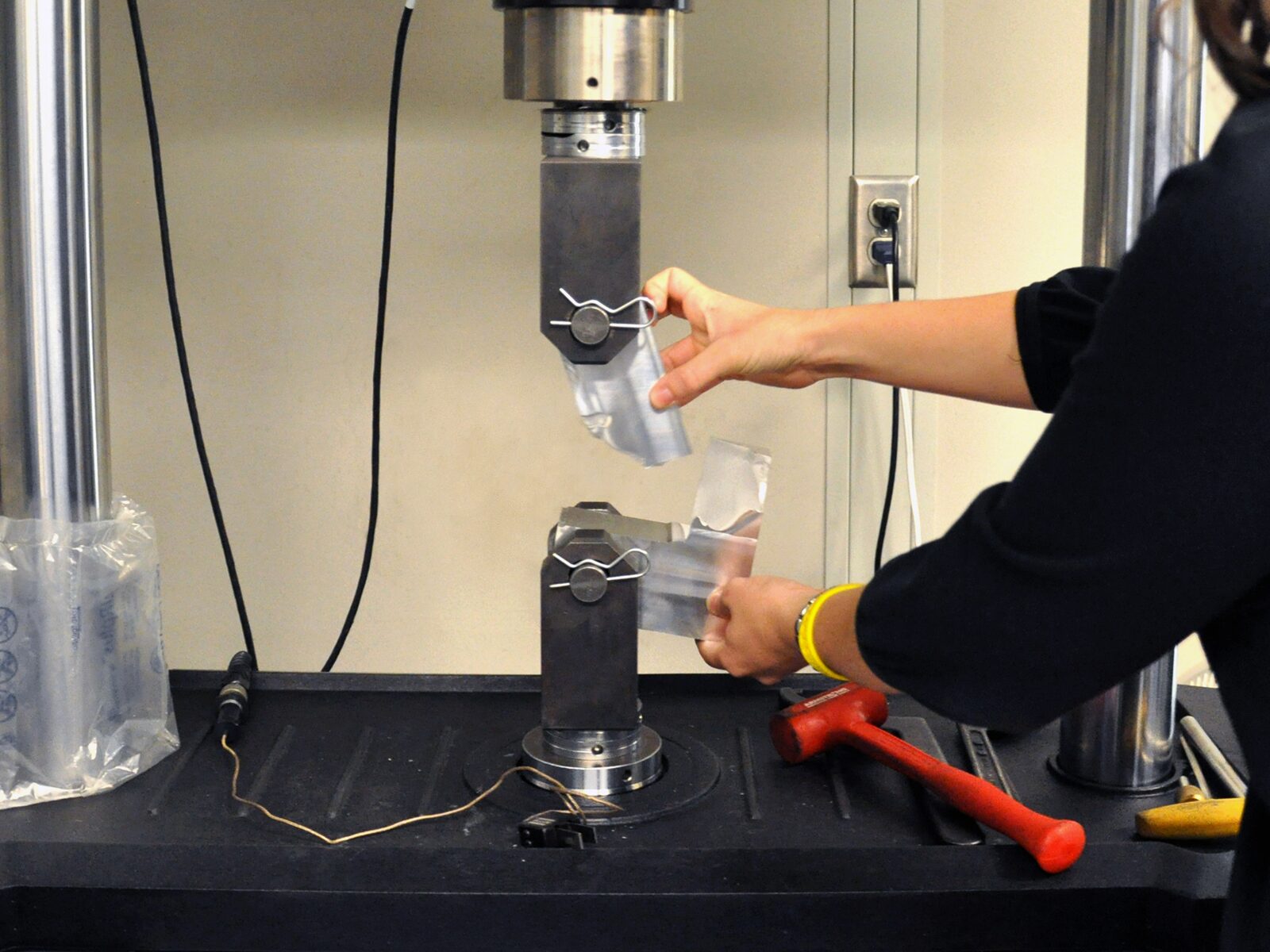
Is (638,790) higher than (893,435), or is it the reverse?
(893,435)

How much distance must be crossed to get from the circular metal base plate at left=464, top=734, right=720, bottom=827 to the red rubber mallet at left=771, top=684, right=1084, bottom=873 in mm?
63

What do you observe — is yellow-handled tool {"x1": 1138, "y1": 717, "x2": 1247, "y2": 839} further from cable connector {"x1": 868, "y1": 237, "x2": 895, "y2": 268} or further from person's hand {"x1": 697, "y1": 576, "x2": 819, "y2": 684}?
cable connector {"x1": 868, "y1": 237, "x2": 895, "y2": 268}

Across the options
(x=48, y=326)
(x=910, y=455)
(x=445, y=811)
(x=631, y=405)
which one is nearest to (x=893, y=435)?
(x=910, y=455)

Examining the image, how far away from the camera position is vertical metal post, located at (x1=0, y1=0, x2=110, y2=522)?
2.99 feet

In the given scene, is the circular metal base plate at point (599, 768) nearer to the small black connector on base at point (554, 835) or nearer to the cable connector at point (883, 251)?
the small black connector on base at point (554, 835)

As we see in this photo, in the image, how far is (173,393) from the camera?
1480mm

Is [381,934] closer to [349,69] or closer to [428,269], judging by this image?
[428,269]

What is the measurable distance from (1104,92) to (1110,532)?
455 millimetres

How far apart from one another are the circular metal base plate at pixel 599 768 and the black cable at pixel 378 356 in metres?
0.47

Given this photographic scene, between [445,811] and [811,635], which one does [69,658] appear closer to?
[445,811]

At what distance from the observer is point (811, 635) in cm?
79

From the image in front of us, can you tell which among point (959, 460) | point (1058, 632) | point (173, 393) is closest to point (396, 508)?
point (173, 393)

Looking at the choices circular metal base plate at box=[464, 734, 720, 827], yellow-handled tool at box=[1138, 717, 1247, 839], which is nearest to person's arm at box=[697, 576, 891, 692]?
circular metal base plate at box=[464, 734, 720, 827]

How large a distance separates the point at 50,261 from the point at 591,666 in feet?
1.48
